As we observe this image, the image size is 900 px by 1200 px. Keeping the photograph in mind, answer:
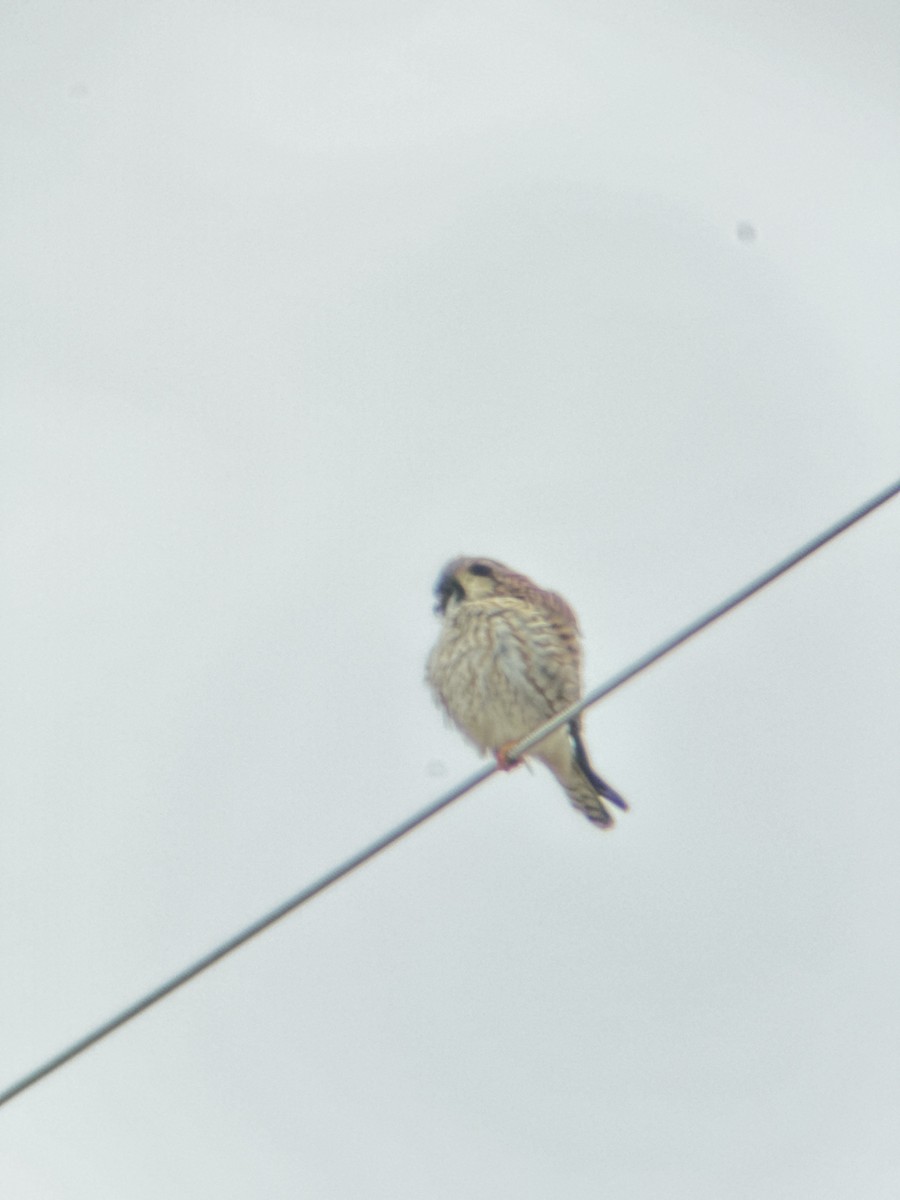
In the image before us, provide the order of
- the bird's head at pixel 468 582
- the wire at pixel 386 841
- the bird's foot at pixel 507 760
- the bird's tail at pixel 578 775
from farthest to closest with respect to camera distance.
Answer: the bird's tail at pixel 578 775 < the bird's head at pixel 468 582 < the bird's foot at pixel 507 760 < the wire at pixel 386 841

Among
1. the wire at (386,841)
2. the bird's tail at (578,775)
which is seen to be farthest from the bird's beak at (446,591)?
the wire at (386,841)

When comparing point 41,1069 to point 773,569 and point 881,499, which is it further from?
point 881,499

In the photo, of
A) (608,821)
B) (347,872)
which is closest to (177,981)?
(347,872)

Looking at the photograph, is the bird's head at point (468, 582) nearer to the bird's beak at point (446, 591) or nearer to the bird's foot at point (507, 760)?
the bird's beak at point (446, 591)

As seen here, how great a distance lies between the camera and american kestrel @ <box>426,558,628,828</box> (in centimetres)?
912

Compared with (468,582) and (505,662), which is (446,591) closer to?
(468,582)

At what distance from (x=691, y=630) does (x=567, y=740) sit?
4.69m

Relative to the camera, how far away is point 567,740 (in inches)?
376

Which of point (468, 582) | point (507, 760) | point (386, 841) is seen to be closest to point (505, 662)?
point (468, 582)

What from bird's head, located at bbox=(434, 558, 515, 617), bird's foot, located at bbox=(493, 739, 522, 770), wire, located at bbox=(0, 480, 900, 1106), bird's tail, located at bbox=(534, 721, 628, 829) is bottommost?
wire, located at bbox=(0, 480, 900, 1106)

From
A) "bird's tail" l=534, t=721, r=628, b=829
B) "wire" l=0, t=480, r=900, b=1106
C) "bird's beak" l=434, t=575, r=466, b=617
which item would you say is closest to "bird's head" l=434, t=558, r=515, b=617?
"bird's beak" l=434, t=575, r=466, b=617

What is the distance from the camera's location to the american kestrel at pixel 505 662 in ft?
29.9

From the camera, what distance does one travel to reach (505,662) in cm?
910

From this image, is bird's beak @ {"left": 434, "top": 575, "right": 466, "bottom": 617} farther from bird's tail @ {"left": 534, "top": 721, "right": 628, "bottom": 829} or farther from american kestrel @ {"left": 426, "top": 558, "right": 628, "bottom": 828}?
bird's tail @ {"left": 534, "top": 721, "right": 628, "bottom": 829}
